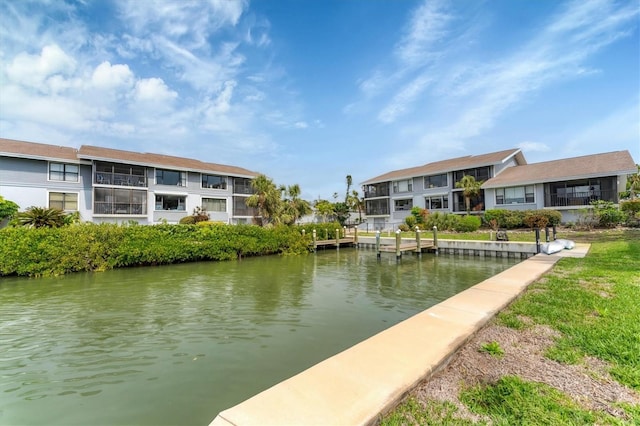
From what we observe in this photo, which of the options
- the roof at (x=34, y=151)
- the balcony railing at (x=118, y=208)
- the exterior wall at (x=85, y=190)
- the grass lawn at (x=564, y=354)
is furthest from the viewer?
the balcony railing at (x=118, y=208)

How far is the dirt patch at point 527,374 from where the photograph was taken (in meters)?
2.67

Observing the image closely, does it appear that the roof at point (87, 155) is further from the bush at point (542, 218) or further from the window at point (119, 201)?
the bush at point (542, 218)

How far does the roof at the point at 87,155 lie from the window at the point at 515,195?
95.6 ft

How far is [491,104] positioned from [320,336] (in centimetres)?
1755

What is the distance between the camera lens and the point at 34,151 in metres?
23.1

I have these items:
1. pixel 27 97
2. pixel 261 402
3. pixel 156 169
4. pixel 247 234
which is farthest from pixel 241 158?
pixel 261 402

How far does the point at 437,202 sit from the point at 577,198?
1321 centimetres

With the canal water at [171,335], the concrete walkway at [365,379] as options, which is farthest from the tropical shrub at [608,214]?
the concrete walkway at [365,379]

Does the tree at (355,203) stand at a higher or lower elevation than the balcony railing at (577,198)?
higher

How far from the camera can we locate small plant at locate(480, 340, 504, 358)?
12.1ft

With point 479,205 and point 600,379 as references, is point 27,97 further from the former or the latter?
point 479,205

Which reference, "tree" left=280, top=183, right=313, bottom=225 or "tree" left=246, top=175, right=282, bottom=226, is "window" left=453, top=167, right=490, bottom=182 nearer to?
"tree" left=280, top=183, right=313, bottom=225

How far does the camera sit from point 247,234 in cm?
1988

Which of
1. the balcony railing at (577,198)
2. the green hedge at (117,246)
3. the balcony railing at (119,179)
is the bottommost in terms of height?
the green hedge at (117,246)
